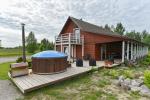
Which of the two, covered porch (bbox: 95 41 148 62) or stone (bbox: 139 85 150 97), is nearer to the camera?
stone (bbox: 139 85 150 97)

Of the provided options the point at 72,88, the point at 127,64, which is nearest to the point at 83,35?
the point at 127,64

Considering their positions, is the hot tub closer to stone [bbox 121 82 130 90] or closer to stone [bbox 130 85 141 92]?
stone [bbox 121 82 130 90]

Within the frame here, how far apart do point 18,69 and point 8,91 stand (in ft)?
4.97

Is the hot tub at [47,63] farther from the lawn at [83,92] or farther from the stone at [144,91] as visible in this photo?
the stone at [144,91]

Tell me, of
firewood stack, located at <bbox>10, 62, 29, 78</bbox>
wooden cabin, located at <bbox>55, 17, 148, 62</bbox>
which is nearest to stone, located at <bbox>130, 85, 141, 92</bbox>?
firewood stack, located at <bbox>10, 62, 29, 78</bbox>

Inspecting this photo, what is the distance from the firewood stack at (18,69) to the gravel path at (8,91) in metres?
0.59

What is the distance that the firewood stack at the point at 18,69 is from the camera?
295 inches

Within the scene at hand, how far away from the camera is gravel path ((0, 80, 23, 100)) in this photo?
5.67 metres

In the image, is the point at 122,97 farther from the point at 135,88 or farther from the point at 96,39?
the point at 96,39

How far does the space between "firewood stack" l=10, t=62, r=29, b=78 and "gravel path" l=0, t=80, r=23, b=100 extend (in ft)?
1.92

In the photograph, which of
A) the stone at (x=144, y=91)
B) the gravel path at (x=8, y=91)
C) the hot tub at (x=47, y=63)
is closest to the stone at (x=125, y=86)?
the stone at (x=144, y=91)

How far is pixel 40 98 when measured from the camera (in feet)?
18.3

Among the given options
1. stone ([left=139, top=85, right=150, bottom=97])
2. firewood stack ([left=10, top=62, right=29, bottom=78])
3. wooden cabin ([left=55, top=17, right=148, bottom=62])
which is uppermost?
wooden cabin ([left=55, top=17, right=148, bottom=62])

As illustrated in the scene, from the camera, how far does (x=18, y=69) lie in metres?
7.71
